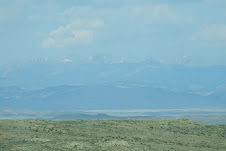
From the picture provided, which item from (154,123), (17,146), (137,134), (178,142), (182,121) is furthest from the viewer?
(182,121)

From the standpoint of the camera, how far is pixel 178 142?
61.0m

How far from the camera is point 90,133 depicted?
63500 mm

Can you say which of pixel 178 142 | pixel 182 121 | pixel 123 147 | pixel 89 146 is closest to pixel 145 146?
pixel 123 147

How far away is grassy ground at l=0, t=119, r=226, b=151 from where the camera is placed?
4977 cm

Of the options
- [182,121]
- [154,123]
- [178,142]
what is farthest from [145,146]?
[182,121]

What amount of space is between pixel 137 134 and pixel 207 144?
10.8m

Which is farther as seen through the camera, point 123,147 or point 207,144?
point 207,144

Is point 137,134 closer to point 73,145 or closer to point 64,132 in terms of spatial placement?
point 64,132

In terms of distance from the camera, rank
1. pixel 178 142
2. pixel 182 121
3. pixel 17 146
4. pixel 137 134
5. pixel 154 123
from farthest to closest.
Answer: pixel 182 121, pixel 154 123, pixel 137 134, pixel 178 142, pixel 17 146

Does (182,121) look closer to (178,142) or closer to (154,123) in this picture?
(154,123)

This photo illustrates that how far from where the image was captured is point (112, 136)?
6131 cm

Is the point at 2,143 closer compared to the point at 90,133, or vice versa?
the point at 2,143

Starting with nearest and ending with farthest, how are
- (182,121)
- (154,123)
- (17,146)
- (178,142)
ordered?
(17,146) → (178,142) → (154,123) → (182,121)

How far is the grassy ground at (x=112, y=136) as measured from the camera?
49.8 m
